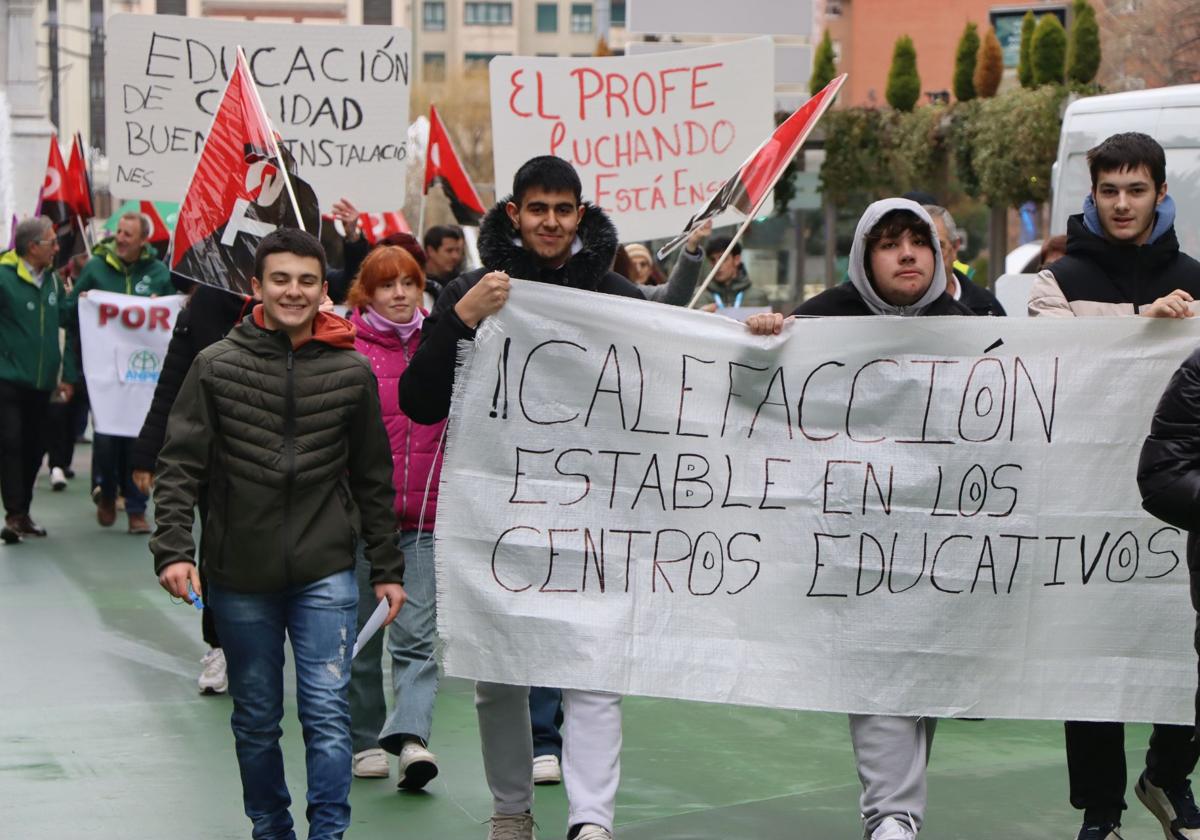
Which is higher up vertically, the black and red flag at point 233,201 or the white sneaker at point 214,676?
the black and red flag at point 233,201

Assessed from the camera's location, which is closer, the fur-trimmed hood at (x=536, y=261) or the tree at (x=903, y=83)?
the fur-trimmed hood at (x=536, y=261)

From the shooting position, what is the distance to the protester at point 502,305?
5.24 m

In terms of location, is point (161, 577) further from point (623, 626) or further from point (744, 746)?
point (744, 746)

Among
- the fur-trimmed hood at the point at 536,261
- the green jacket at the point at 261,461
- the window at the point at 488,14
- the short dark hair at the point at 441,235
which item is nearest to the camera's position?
the green jacket at the point at 261,461

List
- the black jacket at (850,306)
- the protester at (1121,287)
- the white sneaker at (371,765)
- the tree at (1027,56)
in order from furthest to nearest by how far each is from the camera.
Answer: the tree at (1027,56)
the white sneaker at (371,765)
the protester at (1121,287)
the black jacket at (850,306)

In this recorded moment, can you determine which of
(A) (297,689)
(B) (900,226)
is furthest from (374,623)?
(B) (900,226)

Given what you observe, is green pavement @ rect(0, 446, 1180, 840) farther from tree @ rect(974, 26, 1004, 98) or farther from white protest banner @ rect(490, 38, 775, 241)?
tree @ rect(974, 26, 1004, 98)

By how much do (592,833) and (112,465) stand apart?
836cm

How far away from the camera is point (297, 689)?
511 cm

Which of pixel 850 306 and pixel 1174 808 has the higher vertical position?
pixel 850 306

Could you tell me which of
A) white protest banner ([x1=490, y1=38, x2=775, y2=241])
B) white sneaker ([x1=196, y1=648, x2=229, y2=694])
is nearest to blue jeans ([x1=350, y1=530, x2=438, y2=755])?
white sneaker ([x1=196, y1=648, x2=229, y2=694])

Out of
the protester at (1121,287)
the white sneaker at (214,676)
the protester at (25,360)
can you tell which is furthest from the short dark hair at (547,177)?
the protester at (25,360)

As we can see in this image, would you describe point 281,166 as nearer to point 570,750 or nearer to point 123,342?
point 570,750

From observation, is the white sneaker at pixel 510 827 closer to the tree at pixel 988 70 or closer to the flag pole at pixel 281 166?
the flag pole at pixel 281 166
